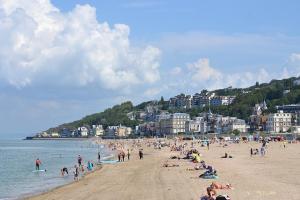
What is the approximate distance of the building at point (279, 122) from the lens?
500 ft

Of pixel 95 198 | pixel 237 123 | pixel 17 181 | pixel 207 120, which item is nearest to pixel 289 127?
pixel 237 123

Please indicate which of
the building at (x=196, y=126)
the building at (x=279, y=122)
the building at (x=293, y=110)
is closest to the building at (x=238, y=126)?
the building at (x=279, y=122)

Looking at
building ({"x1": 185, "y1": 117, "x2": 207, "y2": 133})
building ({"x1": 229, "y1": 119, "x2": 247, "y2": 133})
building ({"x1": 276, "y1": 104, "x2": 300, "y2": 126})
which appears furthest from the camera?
building ({"x1": 185, "y1": 117, "x2": 207, "y2": 133})

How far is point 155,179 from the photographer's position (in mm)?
31359

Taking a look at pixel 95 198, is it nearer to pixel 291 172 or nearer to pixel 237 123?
pixel 291 172

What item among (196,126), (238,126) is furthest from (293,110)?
(196,126)

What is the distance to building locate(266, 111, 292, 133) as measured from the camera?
500 feet

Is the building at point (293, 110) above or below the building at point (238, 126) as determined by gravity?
above

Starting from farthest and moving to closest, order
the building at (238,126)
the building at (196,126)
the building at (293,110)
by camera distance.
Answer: the building at (196,126)
the building at (238,126)
the building at (293,110)

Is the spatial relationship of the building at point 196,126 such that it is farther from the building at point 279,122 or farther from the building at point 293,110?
the building at point 279,122

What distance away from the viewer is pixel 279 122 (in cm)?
15325

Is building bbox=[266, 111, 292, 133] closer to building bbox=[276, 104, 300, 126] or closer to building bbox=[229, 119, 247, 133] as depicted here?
building bbox=[276, 104, 300, 126]

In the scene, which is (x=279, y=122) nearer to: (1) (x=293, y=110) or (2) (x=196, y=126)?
(1) (x=293, y=110)

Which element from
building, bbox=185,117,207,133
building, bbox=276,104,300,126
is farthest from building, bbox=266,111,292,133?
building, bbox=185,117,207,133
